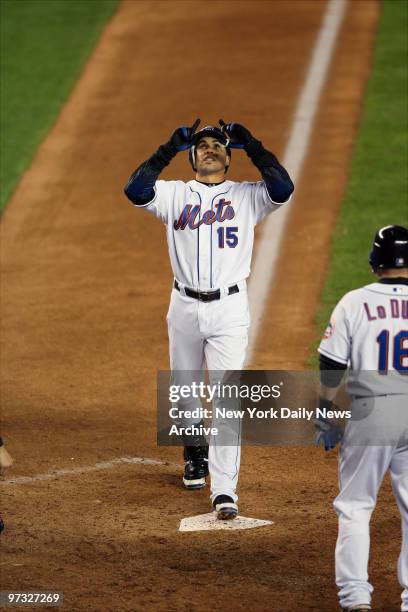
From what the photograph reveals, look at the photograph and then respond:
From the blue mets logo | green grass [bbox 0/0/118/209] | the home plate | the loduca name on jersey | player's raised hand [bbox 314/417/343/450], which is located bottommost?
the home plate

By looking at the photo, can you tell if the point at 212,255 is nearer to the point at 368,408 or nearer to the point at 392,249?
the point at 392,249

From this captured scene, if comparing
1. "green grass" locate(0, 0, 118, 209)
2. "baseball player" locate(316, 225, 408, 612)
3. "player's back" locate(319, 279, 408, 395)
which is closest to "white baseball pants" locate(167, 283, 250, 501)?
"baseball player" locate(316, 225, 408, 612)

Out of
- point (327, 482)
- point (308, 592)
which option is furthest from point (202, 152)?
point (308, 592)

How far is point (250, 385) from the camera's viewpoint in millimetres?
10164

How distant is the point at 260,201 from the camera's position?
7676 millimetres

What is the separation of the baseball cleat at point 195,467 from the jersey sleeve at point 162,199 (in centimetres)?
153

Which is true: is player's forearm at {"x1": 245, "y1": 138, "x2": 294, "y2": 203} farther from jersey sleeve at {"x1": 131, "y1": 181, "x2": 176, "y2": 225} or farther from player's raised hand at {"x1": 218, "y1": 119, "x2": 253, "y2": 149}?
jersey sleeve at {"x1": 131, "y1": 181, "x2": 176, "y2": 225}

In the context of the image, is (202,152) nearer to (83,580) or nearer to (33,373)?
(83,580)

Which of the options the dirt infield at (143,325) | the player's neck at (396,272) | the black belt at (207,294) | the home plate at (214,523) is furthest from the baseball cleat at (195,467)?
the player's neck at (396,272)

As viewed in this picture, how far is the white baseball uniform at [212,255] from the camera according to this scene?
7.57 metres

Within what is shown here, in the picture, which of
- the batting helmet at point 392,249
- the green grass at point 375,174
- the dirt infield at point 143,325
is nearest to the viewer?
the batting helmet at point 392,249

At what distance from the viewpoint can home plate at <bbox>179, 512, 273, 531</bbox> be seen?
23.7 ft

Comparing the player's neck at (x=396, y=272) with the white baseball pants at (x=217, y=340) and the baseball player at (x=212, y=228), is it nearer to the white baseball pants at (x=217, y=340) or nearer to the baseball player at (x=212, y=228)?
the baseball player at (x=212, y=228)

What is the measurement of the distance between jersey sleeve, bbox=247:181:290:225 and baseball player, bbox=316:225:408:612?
175 cm
